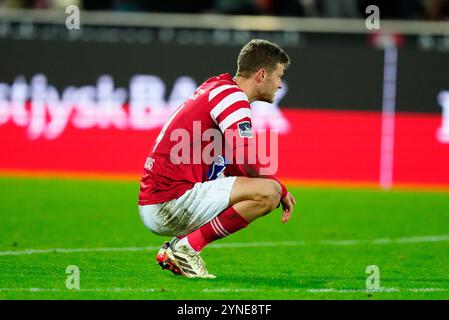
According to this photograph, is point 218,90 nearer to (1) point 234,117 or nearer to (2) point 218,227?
(1) point 234,117

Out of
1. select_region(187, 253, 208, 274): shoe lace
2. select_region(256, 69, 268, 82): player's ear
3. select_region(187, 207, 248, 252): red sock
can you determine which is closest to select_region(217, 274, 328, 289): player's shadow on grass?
select_region(187, 253, 208, 274): shoe lace

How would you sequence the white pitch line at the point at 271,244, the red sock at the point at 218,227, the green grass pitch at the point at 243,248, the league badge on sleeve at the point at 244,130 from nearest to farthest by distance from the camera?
the green grass pitch at the point at 243,248 < the league badge on sleeve at the point at 244,130 < the red sock at the point at 218,227 < the white pitch line at the point at 271,244

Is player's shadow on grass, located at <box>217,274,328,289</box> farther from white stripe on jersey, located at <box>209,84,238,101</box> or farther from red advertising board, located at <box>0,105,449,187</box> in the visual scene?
red advertising board, located at <box>0,105,449,187</box>

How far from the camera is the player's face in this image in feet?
25.2

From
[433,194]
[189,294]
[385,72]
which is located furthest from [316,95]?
[189,294]

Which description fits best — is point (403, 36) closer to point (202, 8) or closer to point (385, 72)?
point (385, 72)

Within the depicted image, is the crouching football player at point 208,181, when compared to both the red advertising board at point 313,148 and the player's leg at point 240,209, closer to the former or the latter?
the player's leg at point 240,209

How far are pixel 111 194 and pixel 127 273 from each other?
6.10m

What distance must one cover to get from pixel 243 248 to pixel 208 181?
88.6 inches

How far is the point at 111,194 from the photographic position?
13.9 meters

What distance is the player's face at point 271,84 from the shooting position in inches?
303

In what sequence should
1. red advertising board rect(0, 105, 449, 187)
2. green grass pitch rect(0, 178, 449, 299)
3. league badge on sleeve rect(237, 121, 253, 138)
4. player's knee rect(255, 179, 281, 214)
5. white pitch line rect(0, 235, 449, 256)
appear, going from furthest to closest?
red advertising board rect(0, 105, 449, 187), white pitch line rect(0, 235, 449, 256), player's knee rect(255, 179, 281, 214), league badge on sleeve rect(237, 121, 253, 138), green grass pitch rect(0, 178, 449, 299)

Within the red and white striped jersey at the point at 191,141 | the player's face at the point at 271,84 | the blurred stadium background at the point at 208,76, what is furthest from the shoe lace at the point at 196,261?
the blurred stadium background at the point at 208,76

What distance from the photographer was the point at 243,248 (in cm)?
980
